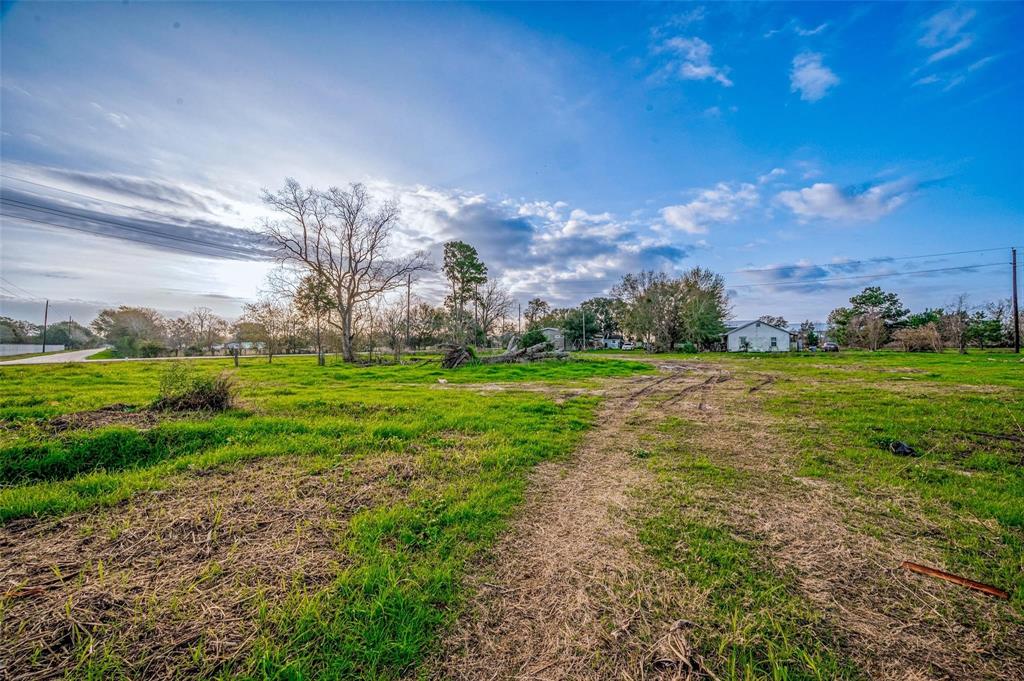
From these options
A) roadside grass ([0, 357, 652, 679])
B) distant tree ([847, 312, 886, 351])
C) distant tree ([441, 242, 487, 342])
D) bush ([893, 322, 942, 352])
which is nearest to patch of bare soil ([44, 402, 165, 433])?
roadside grass ([0, 357, 652, 679])

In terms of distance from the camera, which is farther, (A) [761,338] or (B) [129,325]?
(A) [761,338]

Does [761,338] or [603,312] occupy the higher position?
[603,312]

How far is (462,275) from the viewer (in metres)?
43.6

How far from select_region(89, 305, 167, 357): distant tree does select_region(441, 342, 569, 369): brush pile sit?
36.7 meters

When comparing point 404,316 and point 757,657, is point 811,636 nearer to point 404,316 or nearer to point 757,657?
point 757,657

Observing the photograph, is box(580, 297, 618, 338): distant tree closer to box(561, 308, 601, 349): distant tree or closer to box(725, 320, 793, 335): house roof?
box(561, 308, 601, 349): distant tree

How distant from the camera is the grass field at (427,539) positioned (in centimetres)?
209

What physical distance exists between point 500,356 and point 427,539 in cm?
2006

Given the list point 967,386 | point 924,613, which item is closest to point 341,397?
point 924,613

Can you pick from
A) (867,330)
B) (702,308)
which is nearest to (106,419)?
(702,308)

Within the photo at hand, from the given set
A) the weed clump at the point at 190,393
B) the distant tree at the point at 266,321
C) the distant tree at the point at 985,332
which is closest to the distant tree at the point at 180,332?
the distant tree at the point at 266,321

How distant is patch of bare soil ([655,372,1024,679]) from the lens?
2.06 meters

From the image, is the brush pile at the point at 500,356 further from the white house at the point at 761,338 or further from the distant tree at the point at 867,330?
the distant tree at the point at 867,330

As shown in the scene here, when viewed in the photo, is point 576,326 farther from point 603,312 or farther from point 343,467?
point 343,467
